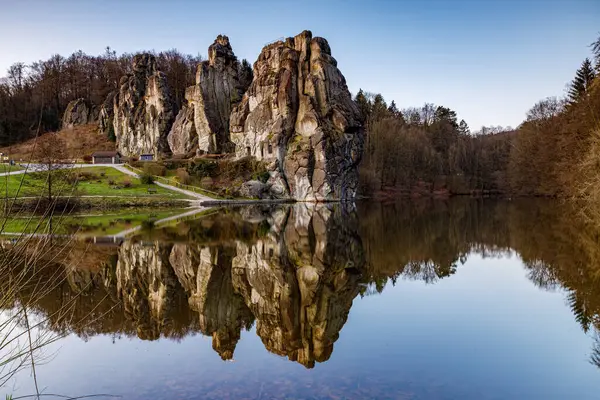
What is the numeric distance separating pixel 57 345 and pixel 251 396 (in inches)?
179

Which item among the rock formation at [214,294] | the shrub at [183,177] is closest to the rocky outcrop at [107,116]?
the shrub at [183,177]

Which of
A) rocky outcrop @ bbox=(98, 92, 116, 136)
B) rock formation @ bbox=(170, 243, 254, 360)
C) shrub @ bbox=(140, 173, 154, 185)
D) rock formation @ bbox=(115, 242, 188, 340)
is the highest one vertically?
rocky outcrop @ bbox=(98, 92, 116, 136)

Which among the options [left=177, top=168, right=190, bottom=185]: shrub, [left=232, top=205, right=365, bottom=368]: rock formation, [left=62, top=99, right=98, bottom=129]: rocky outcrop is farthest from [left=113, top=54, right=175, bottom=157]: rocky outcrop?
[left=232, top=205, right=365, bottom=368]: rock formation

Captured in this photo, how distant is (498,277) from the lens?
1548cm

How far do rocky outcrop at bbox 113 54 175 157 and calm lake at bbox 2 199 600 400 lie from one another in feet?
193

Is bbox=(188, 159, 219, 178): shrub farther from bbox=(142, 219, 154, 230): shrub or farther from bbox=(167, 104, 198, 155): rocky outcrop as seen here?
bbox=(142, 219, 154, 230): shrub

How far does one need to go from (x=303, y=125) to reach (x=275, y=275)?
47.5 metres

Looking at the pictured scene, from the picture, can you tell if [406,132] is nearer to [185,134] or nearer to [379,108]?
[379,108]

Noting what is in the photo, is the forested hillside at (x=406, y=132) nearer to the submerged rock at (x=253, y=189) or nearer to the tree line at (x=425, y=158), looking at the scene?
the tree line at (x=425, y=158)

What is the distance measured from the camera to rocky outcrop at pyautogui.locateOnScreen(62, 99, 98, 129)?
297 ft

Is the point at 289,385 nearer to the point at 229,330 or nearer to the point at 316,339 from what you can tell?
the point at 316,339

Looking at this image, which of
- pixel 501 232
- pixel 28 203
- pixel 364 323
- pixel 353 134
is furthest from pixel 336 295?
pixel 353 134

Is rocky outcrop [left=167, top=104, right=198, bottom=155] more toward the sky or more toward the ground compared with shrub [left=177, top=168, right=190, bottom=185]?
more toward the sky

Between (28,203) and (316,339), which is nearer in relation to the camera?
Answer: (316,339)
